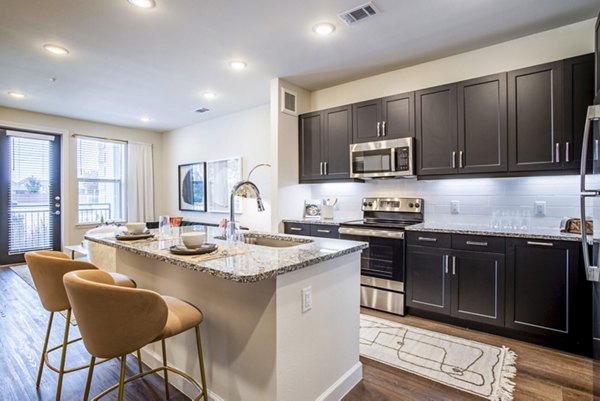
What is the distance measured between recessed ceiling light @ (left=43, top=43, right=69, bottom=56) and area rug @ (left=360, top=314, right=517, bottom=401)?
4049 mm

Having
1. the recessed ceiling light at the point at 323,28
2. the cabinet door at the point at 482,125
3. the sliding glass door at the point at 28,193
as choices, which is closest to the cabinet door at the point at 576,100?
the cabinet door at the point at 482,125

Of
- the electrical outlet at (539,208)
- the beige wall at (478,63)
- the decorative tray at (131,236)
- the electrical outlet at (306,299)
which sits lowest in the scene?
the electrical outlet at (306,299)

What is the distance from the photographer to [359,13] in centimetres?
258

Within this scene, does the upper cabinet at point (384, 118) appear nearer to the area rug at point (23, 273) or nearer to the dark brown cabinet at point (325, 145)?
the dark brown cabinet at point (325, 145)

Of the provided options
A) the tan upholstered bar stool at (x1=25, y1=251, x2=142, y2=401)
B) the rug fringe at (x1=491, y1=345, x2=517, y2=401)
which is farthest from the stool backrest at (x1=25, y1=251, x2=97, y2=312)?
the rug fringe at (x1=491, y1=345, x2=517, y2=401)

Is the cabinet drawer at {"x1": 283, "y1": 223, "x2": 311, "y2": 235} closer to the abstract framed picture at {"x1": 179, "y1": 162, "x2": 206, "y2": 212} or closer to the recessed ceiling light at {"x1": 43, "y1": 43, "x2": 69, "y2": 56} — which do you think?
the abstract framed picture at {"x1": 179, "y1": 162, "x2": 206, "y2": 212}

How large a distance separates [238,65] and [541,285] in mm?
3647

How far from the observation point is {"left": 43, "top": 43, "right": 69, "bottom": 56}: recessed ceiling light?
311 cm

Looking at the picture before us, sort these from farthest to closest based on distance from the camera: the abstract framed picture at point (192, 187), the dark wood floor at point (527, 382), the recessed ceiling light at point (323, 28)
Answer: the abstract framed picture at point (192, 187) < the recessed ceiling light at point (323, 28) < the dark wood floor at point (527, 382)

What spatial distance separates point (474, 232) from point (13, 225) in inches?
276

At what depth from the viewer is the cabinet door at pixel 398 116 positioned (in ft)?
11.2

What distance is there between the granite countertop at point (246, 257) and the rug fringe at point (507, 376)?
1.28 metres

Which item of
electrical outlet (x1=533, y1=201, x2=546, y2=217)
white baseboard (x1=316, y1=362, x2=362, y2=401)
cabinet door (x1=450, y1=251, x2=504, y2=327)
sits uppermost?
electrical outlet (x1=533, y1=201, x2=546, y2=217)

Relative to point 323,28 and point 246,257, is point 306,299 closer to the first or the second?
point 246,257
